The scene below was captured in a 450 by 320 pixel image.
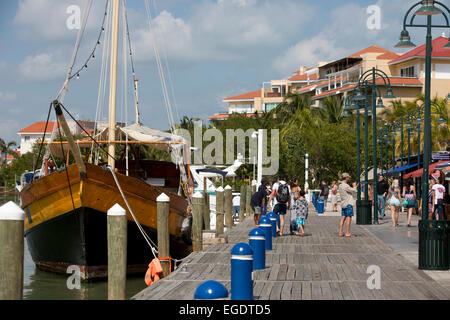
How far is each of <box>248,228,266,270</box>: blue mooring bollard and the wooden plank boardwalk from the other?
174 mm

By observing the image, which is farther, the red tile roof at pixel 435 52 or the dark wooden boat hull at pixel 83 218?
the red tile roof at pixel 435 52

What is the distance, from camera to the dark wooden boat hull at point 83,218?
17.4 meters

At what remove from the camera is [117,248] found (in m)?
9.54

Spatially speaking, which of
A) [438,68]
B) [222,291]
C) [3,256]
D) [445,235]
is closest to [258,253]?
[445,235]

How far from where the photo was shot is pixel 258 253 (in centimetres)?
1269

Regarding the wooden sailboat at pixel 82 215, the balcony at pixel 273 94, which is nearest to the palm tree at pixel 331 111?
the balcony at pixel 273 94

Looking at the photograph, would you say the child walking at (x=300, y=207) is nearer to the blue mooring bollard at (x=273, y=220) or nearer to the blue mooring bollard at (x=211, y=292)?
the blue mooring bollard at (x=273, y=220)

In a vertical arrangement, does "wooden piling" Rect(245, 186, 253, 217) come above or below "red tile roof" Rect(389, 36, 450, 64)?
below

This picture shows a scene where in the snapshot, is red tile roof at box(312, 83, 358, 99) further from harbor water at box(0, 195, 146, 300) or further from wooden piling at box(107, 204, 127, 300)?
wooden piling at box(107, 204, 127, 300)

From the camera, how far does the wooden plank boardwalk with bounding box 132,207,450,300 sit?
32.9ft

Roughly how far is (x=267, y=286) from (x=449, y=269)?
3.64 m

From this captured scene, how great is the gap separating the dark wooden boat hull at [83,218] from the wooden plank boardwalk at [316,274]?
245 cm

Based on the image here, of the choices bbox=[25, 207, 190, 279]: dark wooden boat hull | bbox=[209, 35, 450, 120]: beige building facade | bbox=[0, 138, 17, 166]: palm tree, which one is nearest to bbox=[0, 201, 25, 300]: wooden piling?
bbox=[25, 207, 190, 279]: dark wooden boat hull
